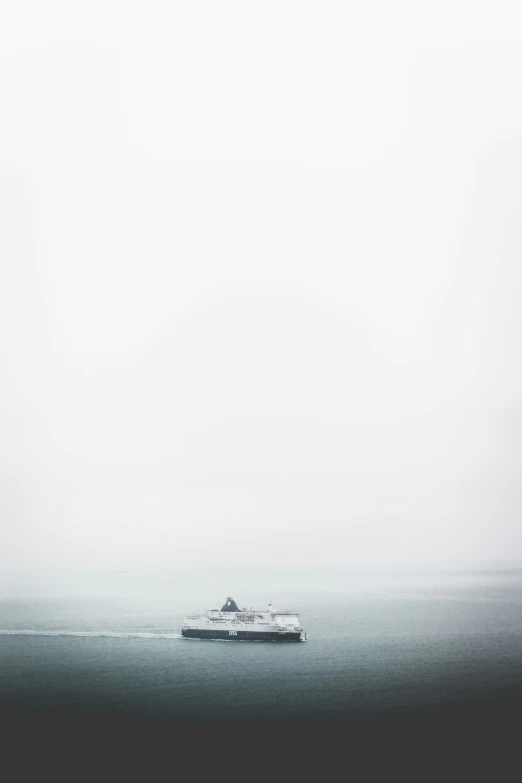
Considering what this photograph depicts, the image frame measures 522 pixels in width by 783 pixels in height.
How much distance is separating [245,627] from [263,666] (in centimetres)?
1608

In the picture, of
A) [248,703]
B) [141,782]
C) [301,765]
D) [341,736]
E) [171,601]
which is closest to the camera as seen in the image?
[141,782]

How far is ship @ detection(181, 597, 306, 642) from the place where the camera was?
213 feet

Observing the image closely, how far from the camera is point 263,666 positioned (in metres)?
51.2

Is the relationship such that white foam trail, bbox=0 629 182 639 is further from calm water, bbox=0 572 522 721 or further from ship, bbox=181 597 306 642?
ship, bbox=181 597 306 642

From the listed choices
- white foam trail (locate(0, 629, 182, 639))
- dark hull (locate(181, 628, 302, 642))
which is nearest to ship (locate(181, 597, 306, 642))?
dark hull (locate(181, 628, 302, 642))

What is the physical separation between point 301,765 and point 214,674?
2052 centimetres

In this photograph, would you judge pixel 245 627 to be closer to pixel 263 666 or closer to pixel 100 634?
pixel 263 666

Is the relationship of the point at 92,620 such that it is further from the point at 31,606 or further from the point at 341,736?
the point at 341,736

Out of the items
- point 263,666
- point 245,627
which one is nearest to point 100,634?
point 245,627

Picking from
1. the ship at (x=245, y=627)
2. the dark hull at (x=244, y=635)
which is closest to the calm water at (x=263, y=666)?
the dark hull at (x=244, y=635)

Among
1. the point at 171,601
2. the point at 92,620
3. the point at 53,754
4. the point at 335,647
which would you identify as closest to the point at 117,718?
the point at 53,754

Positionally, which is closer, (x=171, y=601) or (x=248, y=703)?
(x=248, y=703)

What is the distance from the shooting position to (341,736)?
32.1 meters

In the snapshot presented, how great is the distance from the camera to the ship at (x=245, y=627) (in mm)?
64938
